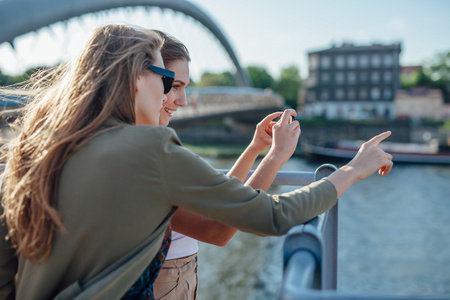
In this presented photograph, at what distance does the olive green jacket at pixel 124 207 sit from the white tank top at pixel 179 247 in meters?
0.55

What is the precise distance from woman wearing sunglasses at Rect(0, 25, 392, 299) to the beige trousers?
426mm

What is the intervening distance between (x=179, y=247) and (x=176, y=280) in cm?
11

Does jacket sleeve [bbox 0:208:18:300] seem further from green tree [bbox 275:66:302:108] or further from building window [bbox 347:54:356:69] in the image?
green tree [bbox 275:66:302:108]

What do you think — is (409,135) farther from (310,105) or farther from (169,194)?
(169,194)

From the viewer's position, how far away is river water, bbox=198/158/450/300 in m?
10.2

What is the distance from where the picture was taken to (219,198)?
1015mm

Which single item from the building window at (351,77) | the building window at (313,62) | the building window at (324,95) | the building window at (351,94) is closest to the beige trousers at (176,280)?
the building window at (324,95)

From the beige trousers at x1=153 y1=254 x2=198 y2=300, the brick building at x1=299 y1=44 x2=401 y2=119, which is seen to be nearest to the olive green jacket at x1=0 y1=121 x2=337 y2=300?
the beige trousers at x1=153 y1=254 x2=198 y2=300

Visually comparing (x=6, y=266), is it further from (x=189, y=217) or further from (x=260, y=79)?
(x=260, y=79)

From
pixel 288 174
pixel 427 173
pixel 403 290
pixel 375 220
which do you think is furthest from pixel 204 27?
pixel 288 174

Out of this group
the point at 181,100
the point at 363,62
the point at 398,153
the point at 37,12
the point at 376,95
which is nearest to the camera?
the point at 181,100

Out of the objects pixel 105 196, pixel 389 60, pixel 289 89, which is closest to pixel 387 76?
pixel 389 60

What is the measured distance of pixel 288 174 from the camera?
1552 mm

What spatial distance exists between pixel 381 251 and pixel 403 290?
2.47 m
